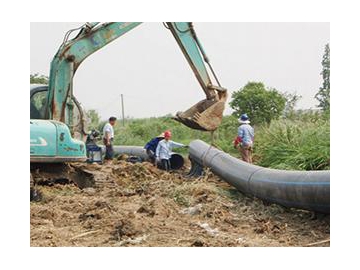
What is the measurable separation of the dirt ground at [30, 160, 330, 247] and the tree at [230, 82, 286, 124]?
219 inches

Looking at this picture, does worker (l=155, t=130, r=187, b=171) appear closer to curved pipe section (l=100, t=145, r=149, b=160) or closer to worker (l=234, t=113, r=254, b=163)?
worker (l=234, t=113, r=254, b=163)

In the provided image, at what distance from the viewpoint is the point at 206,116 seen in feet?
28.3

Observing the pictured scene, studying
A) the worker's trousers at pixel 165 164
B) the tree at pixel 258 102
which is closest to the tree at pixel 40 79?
the worker's trousers at pixel 165 164

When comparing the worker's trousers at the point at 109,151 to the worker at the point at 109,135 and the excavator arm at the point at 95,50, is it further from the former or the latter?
the excavator arm at the point at 95,50

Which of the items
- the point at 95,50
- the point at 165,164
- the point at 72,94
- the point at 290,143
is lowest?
the point at 165,164

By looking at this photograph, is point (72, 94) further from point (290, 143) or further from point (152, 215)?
point (290, 143)

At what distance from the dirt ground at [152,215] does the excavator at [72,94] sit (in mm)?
570

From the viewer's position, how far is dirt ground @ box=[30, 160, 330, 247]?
540 cm

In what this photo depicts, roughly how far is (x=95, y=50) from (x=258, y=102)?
708 centimetres

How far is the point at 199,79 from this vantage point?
9008mm

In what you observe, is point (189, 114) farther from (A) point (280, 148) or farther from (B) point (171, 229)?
(B) point (171, 229)

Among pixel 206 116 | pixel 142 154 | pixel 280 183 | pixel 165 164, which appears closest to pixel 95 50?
pixel 206 116

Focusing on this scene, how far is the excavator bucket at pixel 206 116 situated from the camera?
28.2 ft

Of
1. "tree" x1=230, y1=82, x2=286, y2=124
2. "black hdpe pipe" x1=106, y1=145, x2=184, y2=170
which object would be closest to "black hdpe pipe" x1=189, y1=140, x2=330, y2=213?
"black hdpe pipe" x1=106, y1=145, x2=184, y2=170
